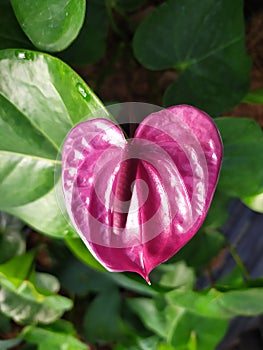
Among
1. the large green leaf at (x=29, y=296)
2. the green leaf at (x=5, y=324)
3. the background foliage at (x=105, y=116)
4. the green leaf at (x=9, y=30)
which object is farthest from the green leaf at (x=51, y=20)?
the green leaf at (x=5, y=324)

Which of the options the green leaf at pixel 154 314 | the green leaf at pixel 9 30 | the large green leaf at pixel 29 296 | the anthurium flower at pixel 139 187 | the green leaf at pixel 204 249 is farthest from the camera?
the green leaf at pixel 154 314

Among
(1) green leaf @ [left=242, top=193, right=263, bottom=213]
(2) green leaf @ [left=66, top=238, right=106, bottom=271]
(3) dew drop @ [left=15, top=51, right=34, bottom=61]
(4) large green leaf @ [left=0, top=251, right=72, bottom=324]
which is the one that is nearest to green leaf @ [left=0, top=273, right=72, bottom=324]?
(4) large green leaf @ [left=0, top=251, right=72, bottom=324]

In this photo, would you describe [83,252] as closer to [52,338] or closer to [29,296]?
[29,296]

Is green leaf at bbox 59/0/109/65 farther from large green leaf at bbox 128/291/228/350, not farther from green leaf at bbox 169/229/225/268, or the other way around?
large green leaf at bbox 128/291/228/350

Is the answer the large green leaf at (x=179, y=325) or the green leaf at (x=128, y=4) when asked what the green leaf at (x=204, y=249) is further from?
the green leaf at (x=128, y=4)

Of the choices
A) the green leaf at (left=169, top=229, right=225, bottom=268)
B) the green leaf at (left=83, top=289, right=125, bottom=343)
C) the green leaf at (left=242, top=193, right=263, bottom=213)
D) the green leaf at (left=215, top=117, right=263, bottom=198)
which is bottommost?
the green leaf at (left=83, top=289, right=125, bottom=343)

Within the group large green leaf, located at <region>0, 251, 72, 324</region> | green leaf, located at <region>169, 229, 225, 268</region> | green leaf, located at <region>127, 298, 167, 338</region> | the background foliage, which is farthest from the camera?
green leaf, located at <region>127, 298, 167, 338</region>
